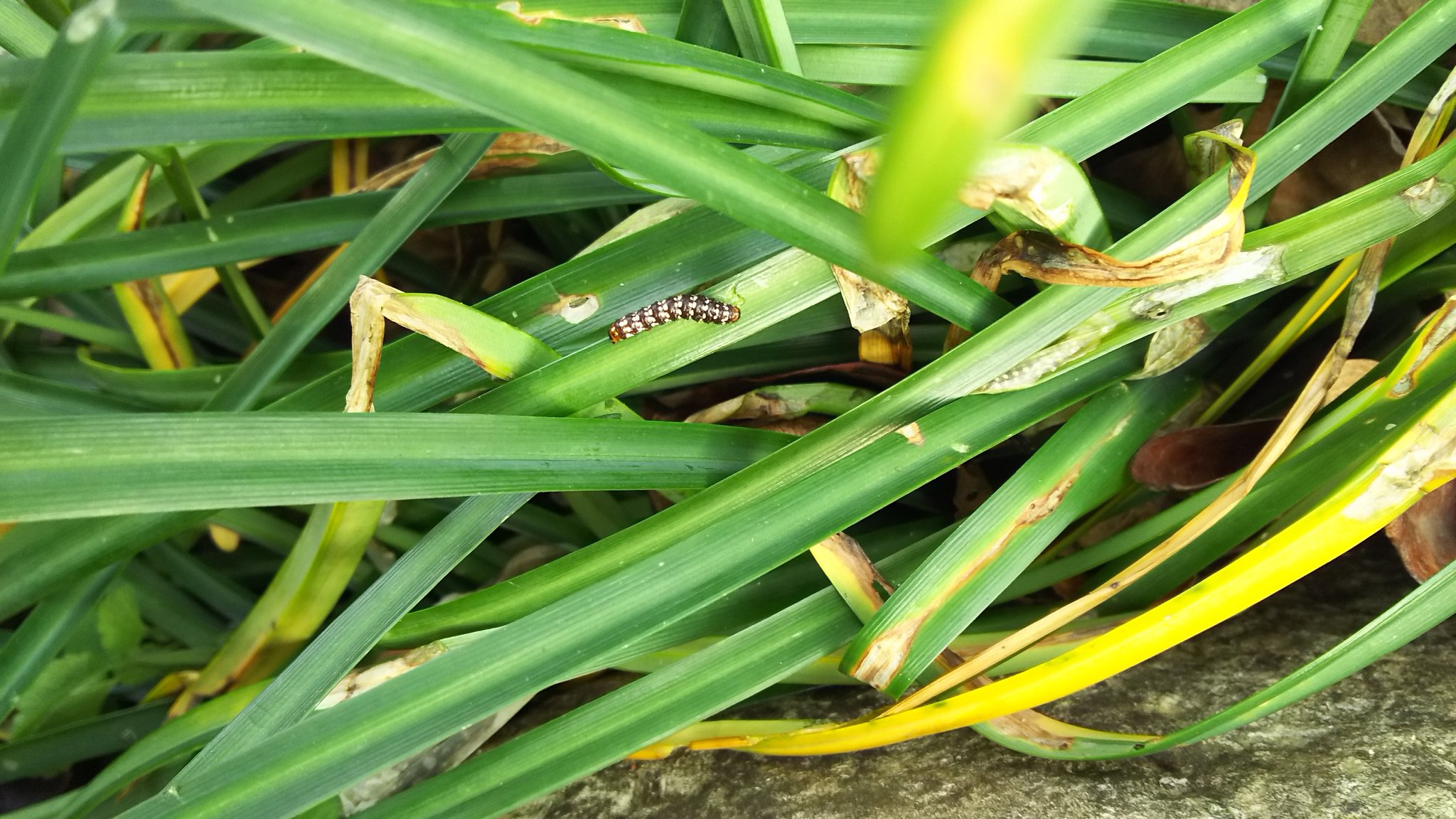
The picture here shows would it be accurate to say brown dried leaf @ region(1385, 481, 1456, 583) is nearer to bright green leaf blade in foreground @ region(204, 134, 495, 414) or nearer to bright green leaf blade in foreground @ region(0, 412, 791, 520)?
bright green leaf blade in foreground @ region(0, 412, 791, 520)

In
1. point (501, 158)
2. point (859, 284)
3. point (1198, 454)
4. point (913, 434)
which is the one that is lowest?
point (1198, 454)

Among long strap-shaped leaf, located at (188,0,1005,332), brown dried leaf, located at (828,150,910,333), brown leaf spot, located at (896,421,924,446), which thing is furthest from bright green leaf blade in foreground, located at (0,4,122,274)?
brown leaf spot, located at (896,421,924,446)

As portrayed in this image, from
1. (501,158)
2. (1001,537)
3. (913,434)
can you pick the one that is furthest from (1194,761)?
(501,158)

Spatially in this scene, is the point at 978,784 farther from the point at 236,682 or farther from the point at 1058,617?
the point at 236,682

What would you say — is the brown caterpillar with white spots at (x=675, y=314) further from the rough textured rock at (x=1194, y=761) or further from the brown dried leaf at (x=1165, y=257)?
the rough textured rock at (x=1194, y=761)

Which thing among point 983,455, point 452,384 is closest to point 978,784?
point 983,455

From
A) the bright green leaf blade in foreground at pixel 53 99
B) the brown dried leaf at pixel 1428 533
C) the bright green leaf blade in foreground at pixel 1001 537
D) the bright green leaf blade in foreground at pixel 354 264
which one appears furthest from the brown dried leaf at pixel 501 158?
the brown dried leaf at pixel 1428 533

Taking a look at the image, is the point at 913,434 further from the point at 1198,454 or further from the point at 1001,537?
the point at 1198,454
